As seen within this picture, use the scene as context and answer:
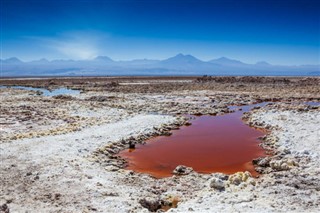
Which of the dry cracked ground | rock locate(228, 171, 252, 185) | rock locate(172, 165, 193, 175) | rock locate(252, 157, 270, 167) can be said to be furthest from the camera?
rock locate(252, 157, 270, 167)

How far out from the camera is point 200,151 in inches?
655

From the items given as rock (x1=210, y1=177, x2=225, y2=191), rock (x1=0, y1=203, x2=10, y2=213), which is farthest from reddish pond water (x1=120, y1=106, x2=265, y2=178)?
rock (x1=0, y1=203, x2=10, y2=213)

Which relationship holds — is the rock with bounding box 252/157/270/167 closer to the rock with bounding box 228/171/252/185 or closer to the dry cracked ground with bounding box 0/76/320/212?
the dry cracked ground with bounding box 0/76/320/212

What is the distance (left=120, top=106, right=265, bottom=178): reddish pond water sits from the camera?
14047 mm

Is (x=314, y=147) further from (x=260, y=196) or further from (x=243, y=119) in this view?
(x=243, y=119)

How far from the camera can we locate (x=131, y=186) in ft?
36.2

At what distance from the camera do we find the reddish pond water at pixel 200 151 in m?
14.0

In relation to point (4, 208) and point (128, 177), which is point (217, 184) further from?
point (4, 208)

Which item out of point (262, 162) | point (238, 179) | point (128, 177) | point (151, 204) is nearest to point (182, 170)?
point (128, 177)

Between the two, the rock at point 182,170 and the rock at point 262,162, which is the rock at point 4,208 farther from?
the rock at point 262,162

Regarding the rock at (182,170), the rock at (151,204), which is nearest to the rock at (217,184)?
the rock at (151,204)

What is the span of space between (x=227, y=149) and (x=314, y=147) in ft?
13.8

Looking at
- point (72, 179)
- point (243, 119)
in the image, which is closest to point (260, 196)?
point (72, 179)

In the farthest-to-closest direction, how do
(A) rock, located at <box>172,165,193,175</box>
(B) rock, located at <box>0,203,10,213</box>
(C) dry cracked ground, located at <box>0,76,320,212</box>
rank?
(A) rock, located at <box>172,165,193,175</box>
(C) dry cracked ground, located at <box>0,76,320,212</box>
(B) rock, located at <box>0,203,10,213</box>
